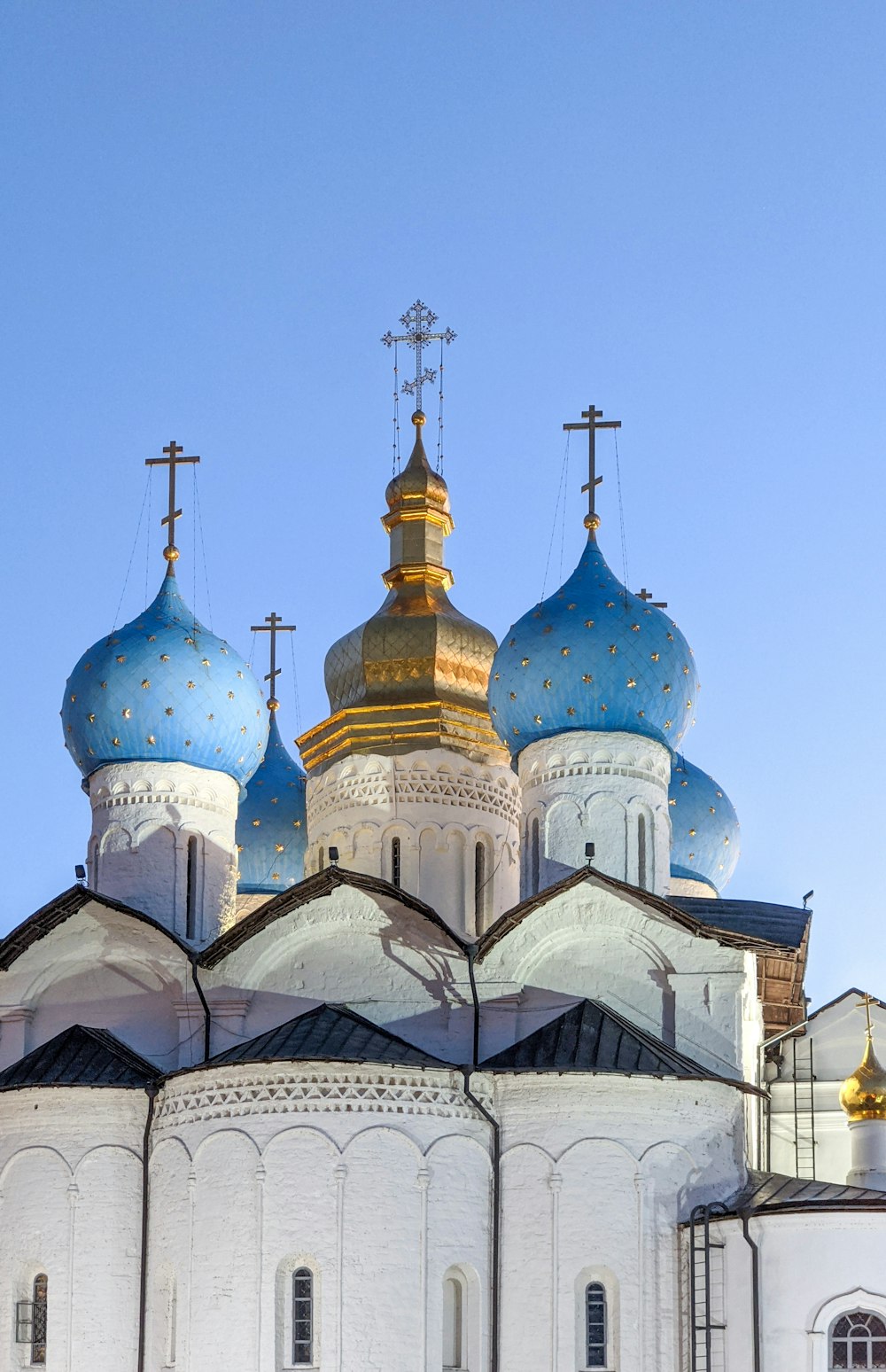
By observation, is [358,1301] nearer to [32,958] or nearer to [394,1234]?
[394,1234]

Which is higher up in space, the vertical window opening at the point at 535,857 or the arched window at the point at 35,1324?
the vertical window opening at the point at 535,857

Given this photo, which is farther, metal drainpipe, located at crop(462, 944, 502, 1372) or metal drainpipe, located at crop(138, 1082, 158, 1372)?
metal drainpipe, located at crop(138, 1082, 158, 1372)

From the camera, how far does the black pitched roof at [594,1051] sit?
16.0 m

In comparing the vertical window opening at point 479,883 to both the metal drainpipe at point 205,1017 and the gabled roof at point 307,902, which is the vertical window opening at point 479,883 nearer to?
the gabled roof at point 307,902

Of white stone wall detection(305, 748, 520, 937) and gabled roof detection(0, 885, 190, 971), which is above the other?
white stone wall detection(305, 748, 520, 937)

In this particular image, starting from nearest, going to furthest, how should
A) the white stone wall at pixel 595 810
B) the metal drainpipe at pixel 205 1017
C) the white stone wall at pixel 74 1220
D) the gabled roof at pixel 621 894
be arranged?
the white stone wall at pixel 74 1220
the gabled roof at pixel 621 894
the metal drainpipe at pixel 205 1017
the white stone wall at pixel 595 810

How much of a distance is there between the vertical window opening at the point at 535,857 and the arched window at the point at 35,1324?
4.65 m

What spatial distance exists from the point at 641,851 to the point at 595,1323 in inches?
158

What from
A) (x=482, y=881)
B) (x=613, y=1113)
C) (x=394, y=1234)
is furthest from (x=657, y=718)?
(x=394, y=1234)

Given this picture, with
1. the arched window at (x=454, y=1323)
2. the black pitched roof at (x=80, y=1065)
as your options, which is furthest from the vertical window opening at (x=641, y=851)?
the black pitched roof at (x=80, y=1065)

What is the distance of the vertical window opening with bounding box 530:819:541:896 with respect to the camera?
18547 millimetres

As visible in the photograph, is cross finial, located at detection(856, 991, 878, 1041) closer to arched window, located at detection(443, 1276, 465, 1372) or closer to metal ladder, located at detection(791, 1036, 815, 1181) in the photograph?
metal ladder, located at detection(791, 1036, 815, 1181)

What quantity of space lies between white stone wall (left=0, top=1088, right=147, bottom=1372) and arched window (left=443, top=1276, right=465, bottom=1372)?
80.4 inches

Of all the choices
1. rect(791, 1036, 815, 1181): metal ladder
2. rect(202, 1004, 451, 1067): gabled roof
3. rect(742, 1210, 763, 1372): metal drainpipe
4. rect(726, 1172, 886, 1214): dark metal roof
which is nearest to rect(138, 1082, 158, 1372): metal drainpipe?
rect(202, 1004, 451, 1067): gabled roof
